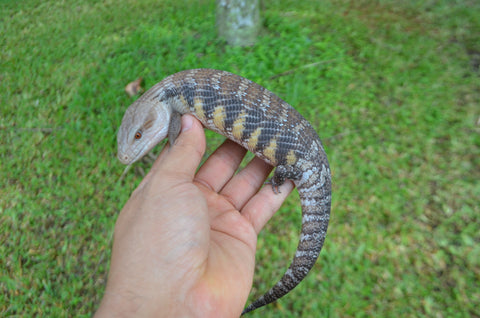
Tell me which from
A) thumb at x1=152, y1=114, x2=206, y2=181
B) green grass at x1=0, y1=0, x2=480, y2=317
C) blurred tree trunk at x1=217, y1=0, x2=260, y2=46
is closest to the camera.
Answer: thumb at x1=152, y1=114, x2=206, y2=181

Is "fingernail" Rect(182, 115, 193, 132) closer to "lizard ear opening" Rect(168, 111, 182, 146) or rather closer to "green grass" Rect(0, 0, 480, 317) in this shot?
"lizard ear opening" Rect(168, 111, 182, 146)

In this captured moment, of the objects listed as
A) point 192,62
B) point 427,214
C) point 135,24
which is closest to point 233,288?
point 427,214

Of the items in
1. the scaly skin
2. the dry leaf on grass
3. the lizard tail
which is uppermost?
the scaly skin

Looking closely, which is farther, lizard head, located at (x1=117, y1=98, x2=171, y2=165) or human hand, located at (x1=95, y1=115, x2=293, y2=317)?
lizard head, located at (x1=117, y1=98, x2=171, y2=165)

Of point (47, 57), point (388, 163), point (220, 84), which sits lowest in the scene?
point (388, 163)

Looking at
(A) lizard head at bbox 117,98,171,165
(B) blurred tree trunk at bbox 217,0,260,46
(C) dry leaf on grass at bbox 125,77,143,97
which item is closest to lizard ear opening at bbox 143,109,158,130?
(A) lizard head at bbox 117,98,171,165

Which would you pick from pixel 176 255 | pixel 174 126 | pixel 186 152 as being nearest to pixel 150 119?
pixel 174 126

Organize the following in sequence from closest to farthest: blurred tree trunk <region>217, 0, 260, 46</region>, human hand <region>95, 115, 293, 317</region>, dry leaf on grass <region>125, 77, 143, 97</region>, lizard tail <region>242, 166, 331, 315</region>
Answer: human hand <region>95, 115, 293, 317</region>, lizard tail <region>242, 166, 331, 315</region>, dry leaf on grass <region>125, 77, 143, 97</region>, blurred tree trunk <region>217, 0, 260, 46</region>

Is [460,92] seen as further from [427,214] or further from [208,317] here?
[208,317]
